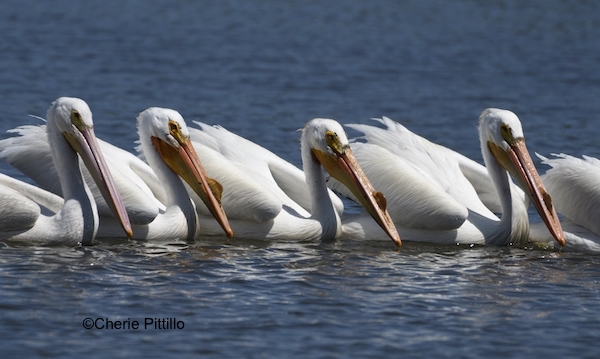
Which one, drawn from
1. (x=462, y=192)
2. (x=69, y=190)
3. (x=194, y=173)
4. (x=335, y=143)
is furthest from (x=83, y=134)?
(x=462, y=192)

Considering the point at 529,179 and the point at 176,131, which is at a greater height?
the point at 176,131

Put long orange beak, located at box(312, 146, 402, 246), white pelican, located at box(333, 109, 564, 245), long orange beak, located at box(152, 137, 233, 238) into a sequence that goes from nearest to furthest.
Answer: long orange beak, located at box(152, 137, 233, 238) → long orange beak, located at box(312, 146, 402, 246) → white pelican, located at box(333, 109, 564, 245)

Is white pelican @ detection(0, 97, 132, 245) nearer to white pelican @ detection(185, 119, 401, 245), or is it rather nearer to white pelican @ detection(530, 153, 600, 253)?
white pelican @ detection(185, 119, 401, 245)

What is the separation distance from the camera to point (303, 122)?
12.7m

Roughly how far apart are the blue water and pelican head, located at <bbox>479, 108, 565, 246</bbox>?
0.39 metres

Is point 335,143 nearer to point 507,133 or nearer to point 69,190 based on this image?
point 507,133

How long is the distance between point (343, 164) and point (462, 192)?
102 cm

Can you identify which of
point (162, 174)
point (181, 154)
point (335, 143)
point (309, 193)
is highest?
point (335, 143)

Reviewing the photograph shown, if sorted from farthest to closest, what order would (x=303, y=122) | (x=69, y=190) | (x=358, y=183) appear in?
(x=303, y=122), (x=358, y=183), (x=69, y=190)

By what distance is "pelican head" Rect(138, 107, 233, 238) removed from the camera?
7652 millimetres

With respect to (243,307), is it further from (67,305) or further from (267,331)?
(67,305)

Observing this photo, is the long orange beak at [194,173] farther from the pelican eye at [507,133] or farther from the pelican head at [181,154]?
the pelican eye at [507,133]

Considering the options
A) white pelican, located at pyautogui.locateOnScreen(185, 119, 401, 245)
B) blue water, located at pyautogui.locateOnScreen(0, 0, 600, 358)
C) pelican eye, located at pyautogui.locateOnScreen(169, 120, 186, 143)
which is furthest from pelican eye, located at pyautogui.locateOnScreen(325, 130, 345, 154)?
pelican eye, located at pyautogui.locateOnScreen(169, 120, 186, 143)

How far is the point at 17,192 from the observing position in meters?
7.22
